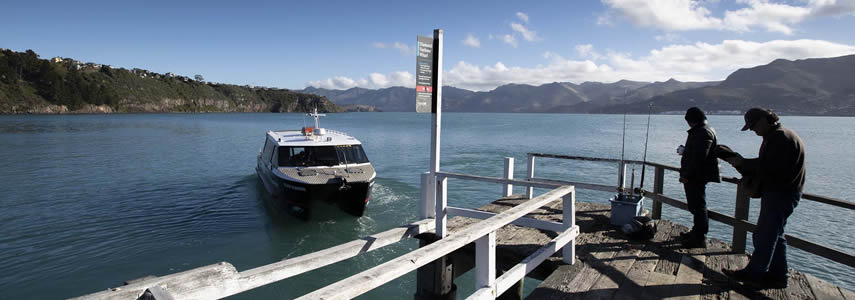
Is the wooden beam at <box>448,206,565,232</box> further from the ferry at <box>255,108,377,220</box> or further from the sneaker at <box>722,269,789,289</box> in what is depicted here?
the ferry at <box>255,108,377,220</box>

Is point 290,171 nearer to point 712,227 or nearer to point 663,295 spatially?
point 663,295

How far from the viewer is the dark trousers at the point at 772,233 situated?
14.8 feet

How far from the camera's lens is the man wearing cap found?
4.38m

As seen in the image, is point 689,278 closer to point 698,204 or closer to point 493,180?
point 698,204

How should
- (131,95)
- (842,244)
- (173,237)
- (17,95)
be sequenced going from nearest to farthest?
(173,237) < (842,244) < (17,95) < (131,95)

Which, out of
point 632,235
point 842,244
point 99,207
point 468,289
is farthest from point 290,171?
point 842,244

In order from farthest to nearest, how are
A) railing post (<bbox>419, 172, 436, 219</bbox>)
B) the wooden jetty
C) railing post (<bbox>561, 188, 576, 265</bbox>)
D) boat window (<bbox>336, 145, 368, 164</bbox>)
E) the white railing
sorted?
1. boat window (<bbox>336, 145, 368, 164</bbox>)
2. railing post (<bbox>419, 172, 436, 219</bbox>)
3. railing post (<bbox>561, 188, 576, 265</bbox>)
4. the wooden jetty
5. the white railing

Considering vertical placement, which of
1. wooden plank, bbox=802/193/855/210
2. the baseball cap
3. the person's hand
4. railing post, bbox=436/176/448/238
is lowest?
railing post, bbox=436/176/448/238

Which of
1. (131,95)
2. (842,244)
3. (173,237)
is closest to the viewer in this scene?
(173,237)

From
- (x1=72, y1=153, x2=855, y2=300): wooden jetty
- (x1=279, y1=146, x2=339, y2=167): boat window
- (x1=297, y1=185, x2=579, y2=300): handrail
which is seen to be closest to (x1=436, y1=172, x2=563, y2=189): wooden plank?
(x1=72, y1=153, x2=855, y2=300): wooden jetty

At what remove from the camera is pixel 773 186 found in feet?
14.7

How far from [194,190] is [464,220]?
16.4 meters

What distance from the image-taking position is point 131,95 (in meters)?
172

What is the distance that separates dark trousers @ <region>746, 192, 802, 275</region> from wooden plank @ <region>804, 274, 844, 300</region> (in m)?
0.40
